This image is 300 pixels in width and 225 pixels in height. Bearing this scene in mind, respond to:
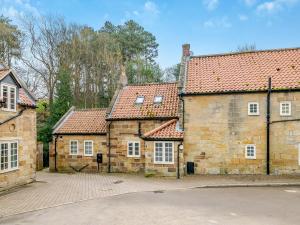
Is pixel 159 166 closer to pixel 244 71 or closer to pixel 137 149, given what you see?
pixel 137 149

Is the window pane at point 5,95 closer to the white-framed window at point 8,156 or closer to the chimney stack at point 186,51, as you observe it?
the white-framed window at point 8,156

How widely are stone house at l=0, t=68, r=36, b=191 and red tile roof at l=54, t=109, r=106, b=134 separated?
6.08 meters

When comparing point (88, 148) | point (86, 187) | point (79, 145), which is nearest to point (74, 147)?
point (79, 145)

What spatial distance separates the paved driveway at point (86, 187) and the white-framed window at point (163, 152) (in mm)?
1335

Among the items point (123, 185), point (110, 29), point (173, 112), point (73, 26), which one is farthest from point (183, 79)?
point (110, 29)

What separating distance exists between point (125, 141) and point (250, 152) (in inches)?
381

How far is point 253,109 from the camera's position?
64.7ft

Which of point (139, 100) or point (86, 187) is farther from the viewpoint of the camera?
point (139, 100)

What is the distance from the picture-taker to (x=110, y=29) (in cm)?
4684

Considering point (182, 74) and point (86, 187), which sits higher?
point (182, 74)

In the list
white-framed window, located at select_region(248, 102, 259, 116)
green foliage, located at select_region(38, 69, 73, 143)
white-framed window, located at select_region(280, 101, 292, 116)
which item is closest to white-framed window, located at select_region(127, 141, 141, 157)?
white-framed window, located at select_region(248, 102, 259, 116)

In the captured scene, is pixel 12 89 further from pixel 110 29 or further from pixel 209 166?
pixel 110 29

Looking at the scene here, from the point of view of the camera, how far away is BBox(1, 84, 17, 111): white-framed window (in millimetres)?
15408

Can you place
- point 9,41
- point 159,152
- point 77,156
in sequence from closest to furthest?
point 159,152
point 77,156
point 9,41
